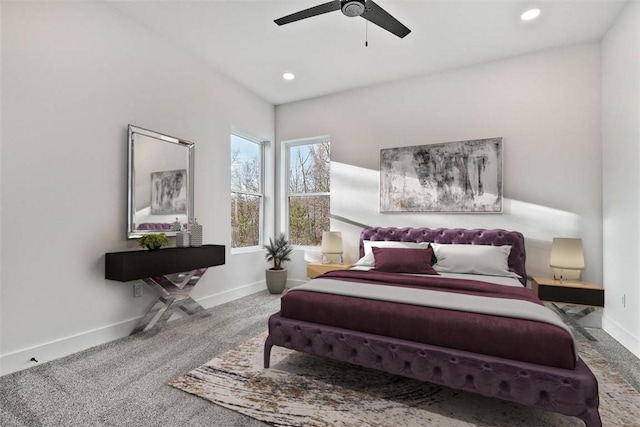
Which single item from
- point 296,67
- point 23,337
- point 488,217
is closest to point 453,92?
point 488,217

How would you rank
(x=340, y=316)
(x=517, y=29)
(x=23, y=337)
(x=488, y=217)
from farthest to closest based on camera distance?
1. (x=488, y=217)
2. (x=517, y=29)
3. (x=23, y=337)
4. (x=340, y=316)

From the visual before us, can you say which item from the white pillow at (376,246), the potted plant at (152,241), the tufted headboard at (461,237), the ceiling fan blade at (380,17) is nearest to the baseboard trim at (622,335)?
the tufted headboard at (461,237)

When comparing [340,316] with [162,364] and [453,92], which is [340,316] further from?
[453,92]

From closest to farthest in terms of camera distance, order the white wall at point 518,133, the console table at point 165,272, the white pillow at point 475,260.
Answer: the console table at point 165,272
the white pillow at point 475,260
the white wall at point 518,133

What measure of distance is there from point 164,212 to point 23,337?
1524mm

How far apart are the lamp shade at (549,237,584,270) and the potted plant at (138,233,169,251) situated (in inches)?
157

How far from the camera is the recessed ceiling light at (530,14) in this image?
2947 mm

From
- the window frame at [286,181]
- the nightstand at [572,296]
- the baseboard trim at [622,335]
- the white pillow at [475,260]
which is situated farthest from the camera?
the window frame at [286,181]

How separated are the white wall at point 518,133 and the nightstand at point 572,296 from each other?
0.46 metres

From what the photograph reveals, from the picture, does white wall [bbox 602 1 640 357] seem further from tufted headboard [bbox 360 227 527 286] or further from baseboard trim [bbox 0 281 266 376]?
baseboard trim [bbox 0 281 266 376]

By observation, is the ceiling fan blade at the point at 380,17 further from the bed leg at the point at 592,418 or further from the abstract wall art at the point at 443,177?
the bed leg at the point at 592,418

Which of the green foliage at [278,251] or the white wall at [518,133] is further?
the green foliage at [278,251]

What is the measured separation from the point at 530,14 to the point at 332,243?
10.6ft

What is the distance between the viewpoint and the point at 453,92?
4145mm
